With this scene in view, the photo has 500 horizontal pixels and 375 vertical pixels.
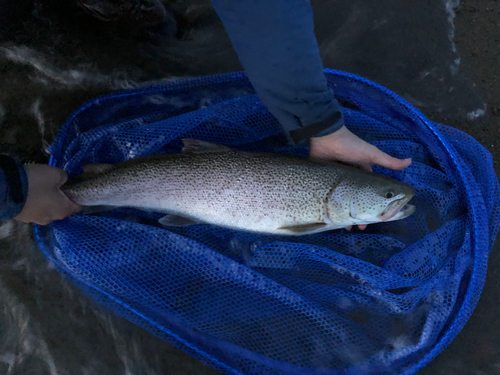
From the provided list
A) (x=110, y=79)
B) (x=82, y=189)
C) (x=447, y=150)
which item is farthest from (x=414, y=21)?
(x=82, y=189)

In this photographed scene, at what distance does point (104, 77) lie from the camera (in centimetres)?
308

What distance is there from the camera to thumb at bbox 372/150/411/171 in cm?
243

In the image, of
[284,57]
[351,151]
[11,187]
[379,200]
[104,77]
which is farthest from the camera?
[104,77]

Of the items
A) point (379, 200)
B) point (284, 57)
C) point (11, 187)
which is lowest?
point (379, 200)

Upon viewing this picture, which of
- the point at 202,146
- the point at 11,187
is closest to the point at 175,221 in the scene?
the point at 202,146

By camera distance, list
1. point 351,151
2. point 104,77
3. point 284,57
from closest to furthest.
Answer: point 284,57 < point 351,151 < point 104,77

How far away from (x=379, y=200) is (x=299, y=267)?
75 centimetres

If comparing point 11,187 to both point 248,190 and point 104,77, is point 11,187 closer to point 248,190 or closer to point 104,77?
point 104,77

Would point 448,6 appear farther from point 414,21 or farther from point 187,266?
point 187,266

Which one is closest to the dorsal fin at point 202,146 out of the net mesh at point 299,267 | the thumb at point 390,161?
the net mesh at point 299,267

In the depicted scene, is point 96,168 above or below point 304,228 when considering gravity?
above

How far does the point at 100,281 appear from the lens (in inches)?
93.5

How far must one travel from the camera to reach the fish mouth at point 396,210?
2355mm

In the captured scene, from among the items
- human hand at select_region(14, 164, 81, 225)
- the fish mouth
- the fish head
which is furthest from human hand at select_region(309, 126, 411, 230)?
human hand at select_region(14, 164, 81, 225)
